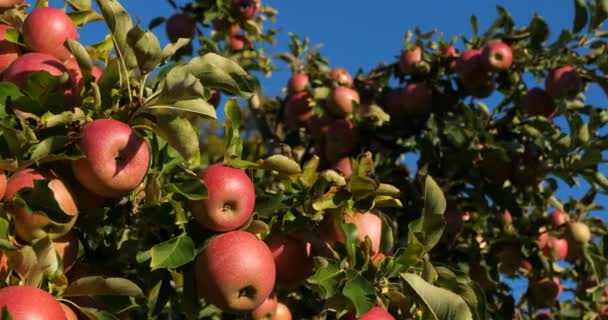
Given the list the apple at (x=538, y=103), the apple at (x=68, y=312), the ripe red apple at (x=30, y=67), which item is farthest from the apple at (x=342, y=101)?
the apple at (x=68, y=312)

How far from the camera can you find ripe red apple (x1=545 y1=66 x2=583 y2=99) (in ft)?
10.9

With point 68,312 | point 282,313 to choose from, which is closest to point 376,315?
point 282,313

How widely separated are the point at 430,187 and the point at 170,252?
2.10ft

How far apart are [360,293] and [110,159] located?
24.5 inches

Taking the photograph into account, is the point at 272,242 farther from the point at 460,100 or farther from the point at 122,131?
the point at 460,100

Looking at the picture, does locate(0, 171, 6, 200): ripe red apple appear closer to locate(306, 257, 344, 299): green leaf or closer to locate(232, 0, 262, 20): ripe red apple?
locate(306, 257, 344, 299): green leaf

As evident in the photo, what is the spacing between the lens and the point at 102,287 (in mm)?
1569

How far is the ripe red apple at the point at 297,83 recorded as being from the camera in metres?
4.05

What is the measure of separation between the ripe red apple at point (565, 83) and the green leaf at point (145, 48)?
2.20 m

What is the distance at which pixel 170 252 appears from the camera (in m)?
1.68

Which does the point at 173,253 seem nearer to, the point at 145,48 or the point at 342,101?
the point at 145,48

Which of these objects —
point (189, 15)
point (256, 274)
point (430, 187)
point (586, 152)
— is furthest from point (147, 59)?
point (189, 15)

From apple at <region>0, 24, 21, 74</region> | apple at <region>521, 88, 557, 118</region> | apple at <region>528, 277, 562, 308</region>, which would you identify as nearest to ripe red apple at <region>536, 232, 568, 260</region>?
apple at <region>528, 277, 562, 308</region>

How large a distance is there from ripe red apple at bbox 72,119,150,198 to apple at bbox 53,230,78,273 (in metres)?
0.14
